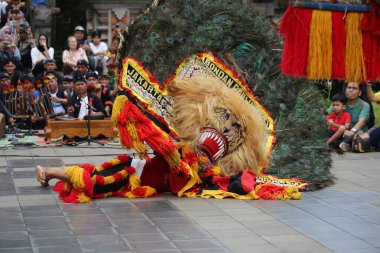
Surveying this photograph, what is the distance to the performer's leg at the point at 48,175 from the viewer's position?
809 cm

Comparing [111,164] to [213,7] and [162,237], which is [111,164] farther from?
[213,7]

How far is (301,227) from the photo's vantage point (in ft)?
23.2

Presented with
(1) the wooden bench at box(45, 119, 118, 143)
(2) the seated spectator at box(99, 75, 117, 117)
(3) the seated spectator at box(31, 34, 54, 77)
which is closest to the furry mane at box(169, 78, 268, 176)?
(1) the wooden bench at box(45, 119, 118, 143)


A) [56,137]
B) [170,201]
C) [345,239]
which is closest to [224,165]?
[170,201]

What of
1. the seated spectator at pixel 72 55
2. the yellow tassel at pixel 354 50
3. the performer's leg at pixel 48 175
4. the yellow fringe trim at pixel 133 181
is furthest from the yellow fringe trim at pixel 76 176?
the seated spectator at pixel 72 55

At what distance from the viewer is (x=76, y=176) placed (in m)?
7.98

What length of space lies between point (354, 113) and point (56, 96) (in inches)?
196

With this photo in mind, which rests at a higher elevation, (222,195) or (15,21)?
(15,21)

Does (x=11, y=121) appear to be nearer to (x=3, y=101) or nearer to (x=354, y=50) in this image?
(x=3, y=101)

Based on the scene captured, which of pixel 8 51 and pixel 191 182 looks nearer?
pixel 191 182

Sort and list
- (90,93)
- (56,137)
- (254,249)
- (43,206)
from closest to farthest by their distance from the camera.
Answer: (254,249), (43,206), (56,137), (90,93)

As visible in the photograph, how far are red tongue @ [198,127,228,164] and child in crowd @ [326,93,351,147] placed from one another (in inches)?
144

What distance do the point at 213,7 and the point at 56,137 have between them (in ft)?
11.0

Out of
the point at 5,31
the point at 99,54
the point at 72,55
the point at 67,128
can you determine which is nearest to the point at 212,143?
the point at 67,128
